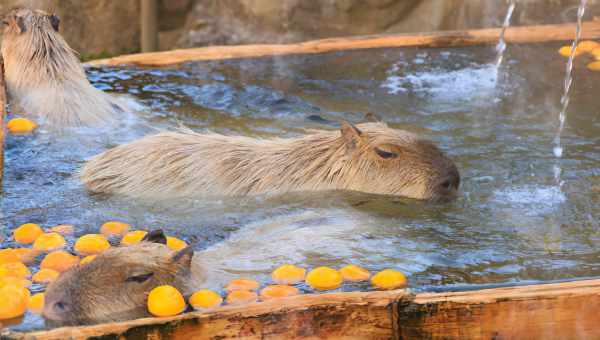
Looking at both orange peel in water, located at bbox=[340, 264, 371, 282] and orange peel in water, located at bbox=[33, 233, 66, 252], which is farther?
orange peel in water, located at bbox=[33, 233, 66, 252]

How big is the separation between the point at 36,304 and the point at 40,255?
0.57 meters

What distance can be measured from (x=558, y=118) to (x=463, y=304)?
9.98 ft

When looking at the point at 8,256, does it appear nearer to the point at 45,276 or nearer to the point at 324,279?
the point at 45,276

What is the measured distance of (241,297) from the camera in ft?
10.8

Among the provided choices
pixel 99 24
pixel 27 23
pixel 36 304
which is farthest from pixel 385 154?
pixel 99 24

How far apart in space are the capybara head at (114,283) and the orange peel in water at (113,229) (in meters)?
0.76

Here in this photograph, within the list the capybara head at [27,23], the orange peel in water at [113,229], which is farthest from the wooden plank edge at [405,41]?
the orange peel in water at [113,229]

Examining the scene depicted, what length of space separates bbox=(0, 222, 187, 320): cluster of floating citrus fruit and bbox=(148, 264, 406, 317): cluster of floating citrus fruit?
1.14 ft

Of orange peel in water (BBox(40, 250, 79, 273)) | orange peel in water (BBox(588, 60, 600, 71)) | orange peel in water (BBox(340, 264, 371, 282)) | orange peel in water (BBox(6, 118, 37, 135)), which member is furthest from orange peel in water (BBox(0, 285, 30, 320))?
orange peel in water (BBox(588, 60, 600, 71))

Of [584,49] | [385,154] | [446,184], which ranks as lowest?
[446,184]

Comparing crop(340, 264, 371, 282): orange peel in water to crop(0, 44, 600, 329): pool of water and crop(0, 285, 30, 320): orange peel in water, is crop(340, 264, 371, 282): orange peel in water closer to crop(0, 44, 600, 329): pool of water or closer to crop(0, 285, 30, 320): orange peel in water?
crop(0, 44, 600, 329): pool of water

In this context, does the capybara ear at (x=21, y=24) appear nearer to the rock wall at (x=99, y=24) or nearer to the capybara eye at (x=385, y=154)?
the capybara eye at (x=385, y=154)

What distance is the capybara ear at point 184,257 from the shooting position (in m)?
3.27

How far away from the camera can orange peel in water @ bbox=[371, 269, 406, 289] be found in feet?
11.2
